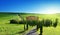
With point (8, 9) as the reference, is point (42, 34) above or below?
below

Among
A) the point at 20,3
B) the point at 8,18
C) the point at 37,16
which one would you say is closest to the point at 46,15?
the point at 37,16

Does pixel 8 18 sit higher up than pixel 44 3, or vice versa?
pixel 44 3

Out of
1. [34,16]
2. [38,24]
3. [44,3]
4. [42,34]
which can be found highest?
[44,3]

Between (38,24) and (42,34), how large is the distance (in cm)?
19

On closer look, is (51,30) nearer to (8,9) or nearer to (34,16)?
(34,16)

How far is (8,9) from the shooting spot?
7.93 feet

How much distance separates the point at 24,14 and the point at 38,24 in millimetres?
312

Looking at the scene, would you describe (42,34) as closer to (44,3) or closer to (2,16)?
(44,3)

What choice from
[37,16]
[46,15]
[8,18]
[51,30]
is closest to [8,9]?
[8,18]

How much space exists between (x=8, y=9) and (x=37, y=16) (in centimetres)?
55

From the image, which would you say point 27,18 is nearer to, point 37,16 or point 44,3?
point 37,16

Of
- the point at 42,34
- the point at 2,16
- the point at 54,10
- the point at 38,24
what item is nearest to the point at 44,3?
the point at 54,10

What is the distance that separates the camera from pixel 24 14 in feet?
7.82

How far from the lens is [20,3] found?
238 cm
